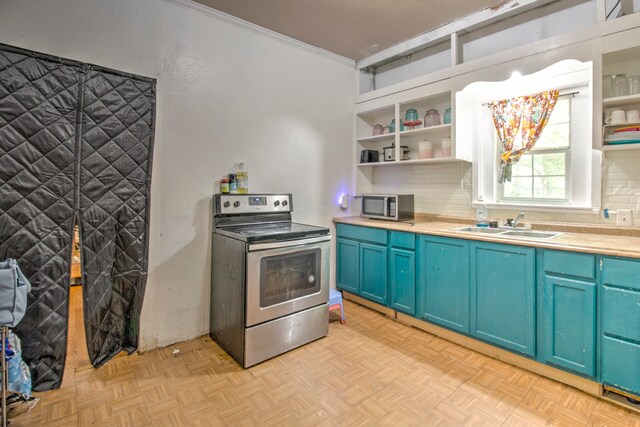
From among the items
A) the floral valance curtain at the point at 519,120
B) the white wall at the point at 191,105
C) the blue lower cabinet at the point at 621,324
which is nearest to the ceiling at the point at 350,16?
the white wall at the point at 191,105

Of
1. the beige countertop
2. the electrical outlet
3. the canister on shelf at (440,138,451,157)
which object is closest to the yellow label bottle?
the beige countertop

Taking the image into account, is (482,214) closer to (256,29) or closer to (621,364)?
(621,364)

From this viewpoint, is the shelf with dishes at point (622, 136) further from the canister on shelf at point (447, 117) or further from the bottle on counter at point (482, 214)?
the canister on shelf at point (447, 117)

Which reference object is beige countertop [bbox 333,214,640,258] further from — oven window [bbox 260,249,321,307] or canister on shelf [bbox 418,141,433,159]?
oven window [bbox 260,249,321,307]

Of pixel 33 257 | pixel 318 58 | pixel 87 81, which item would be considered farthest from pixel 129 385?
pixel 318 58

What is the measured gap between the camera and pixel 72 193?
2.14 meters

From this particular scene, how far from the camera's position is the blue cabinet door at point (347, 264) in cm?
347

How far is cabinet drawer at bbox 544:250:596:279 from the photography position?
196 cm

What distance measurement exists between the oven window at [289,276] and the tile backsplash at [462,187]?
58.8 inches

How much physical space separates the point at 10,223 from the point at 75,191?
37cm

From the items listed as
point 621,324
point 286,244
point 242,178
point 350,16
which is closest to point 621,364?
point 621,324

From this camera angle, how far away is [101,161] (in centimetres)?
224

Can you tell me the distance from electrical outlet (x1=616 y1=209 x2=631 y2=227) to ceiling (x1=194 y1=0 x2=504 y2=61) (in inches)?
71.8

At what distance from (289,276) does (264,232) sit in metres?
0.40
